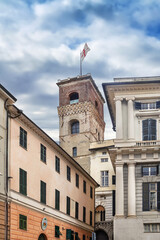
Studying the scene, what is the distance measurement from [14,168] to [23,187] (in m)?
2.14

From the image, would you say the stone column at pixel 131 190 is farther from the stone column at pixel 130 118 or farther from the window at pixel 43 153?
the window at pixel 43 153

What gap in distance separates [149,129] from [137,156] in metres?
3.00

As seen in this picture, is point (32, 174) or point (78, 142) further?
point (78, 142)

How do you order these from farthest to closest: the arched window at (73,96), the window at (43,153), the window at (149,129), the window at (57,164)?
the arched window at (73,96)
the window at (57,164)
the window at (149,129)
the window at (43,153)

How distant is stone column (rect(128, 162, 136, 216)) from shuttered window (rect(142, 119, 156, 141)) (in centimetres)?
309

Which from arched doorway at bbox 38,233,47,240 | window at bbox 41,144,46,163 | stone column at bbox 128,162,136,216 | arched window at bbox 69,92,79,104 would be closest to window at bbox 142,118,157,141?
stone column at bbox 128,162,136,216

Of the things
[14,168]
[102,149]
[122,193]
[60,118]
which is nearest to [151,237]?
[122,193]

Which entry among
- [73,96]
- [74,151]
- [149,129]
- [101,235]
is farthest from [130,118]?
[73,96]

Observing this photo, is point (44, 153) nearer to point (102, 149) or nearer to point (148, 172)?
point (148, 172)

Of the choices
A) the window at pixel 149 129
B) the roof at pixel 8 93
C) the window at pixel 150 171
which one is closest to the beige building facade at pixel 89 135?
the window at pixel 149 129

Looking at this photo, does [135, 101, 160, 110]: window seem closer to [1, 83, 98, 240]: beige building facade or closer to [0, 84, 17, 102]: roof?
[1, 83, 98, 240]: beige building facade

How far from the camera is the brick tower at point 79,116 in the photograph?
77.6m

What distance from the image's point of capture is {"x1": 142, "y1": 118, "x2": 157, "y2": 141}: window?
39.3 m

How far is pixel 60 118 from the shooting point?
3260 inches
